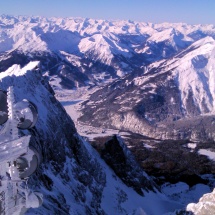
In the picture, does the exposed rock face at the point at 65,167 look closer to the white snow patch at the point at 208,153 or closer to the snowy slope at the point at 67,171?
the snowy slope at the point at 67,171

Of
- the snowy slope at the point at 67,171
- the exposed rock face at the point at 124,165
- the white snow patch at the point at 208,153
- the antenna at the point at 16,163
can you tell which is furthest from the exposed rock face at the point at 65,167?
the white snow patch at the point at 208,153

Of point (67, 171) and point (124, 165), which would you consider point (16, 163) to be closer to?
point (67, 171)

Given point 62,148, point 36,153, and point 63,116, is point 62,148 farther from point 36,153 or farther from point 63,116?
point 36,153

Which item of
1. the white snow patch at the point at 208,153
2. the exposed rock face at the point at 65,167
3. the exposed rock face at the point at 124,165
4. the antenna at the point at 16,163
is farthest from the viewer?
the white snow patch at the point at 208,153

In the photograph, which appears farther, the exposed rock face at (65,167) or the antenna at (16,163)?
the exposed rock face at (65,167)

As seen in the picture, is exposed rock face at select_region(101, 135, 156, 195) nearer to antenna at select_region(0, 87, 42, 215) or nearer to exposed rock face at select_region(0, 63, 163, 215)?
exposed rock face at select_region(0, 63, 163, 215)

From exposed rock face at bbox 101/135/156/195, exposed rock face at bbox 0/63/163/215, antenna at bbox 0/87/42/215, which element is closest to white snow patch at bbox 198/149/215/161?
exposed rock face at bbox 101/135/156/195

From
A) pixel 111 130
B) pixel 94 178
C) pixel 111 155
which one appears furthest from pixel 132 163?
pixel 111 130
